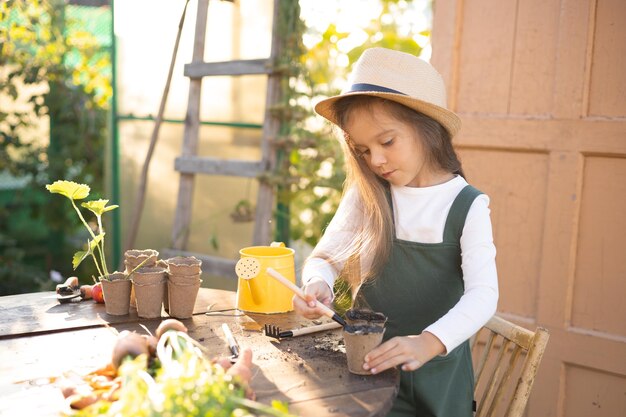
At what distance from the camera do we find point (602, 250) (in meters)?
2.74

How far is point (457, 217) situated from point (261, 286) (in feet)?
2.08

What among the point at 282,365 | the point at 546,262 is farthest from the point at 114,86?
the point at 282,365

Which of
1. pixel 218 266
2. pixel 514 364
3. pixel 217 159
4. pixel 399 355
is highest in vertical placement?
pixel 217 159

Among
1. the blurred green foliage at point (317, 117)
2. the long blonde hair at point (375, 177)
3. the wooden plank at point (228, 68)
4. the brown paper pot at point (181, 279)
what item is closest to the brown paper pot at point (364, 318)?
the long blonde hair at point (375, 177)

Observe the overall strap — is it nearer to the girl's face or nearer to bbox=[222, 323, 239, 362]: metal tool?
the girl's face

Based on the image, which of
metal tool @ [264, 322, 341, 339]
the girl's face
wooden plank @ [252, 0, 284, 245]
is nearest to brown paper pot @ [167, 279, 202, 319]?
metal tool @ [264, 322, 341, 339]

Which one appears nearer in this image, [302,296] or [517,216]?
[302,296]

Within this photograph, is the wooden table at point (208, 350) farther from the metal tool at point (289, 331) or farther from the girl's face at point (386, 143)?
the girl's face at point (386, 143)

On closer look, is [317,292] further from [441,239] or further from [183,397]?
[183,397]

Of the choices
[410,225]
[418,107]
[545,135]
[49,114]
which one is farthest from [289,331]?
[49,114]

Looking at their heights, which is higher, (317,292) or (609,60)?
(609,60)

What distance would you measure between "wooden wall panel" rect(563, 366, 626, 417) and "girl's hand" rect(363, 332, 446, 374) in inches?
51.9

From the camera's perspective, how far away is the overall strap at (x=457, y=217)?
206 centimetres

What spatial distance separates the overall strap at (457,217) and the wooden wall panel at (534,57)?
3.19ft
